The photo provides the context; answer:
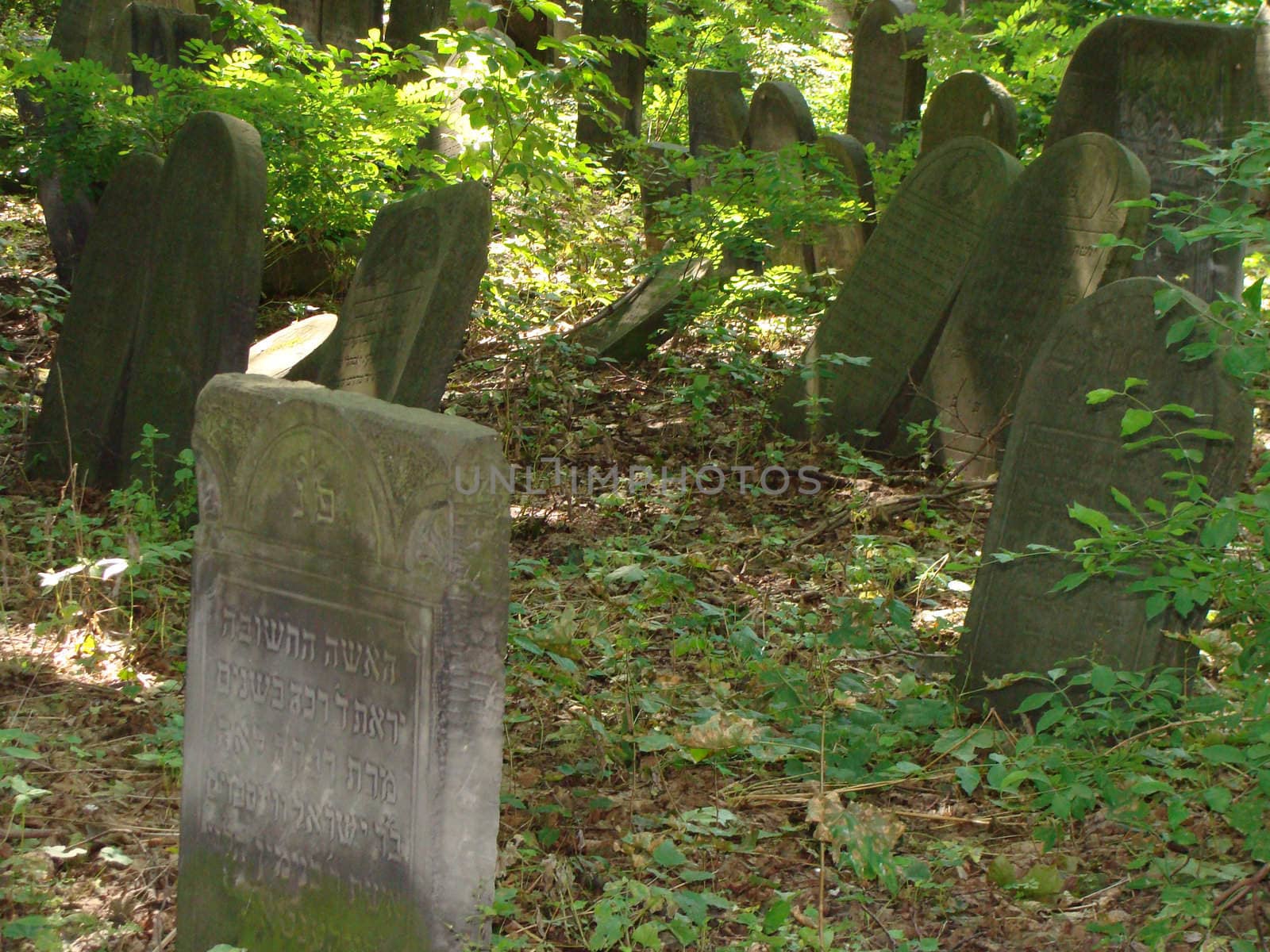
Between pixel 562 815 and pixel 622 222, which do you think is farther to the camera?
pixel 622 222

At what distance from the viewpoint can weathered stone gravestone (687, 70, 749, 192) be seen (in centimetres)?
1096

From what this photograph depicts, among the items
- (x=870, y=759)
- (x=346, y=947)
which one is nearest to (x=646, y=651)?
(x=870, y=759)

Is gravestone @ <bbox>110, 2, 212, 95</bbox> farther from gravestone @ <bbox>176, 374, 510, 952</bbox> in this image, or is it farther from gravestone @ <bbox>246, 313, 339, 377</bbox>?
gravestone @ <bbox>176, 374, 510, 952</bbox>

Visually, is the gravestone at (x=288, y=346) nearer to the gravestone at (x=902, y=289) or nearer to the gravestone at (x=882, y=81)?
the gravestone at (x=902, y=289)

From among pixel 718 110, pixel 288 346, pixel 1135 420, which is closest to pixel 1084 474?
pixel 1135 420

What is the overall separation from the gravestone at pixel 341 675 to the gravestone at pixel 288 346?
369 centimetres

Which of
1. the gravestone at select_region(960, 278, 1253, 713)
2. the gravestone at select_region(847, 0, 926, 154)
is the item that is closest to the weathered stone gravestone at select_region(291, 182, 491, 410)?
the gravestone at select_region(960, 278, 1253, 713)

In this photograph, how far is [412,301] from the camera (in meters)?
5.86

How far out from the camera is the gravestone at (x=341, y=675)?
2.72m

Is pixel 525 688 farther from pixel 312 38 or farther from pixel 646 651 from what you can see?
pixel 312 38

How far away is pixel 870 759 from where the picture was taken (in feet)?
12.9

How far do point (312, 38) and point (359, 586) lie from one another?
32.0ft

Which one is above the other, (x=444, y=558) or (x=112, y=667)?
(x=444, y=558)

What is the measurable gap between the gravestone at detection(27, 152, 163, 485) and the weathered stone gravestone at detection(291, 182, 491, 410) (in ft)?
3.04
